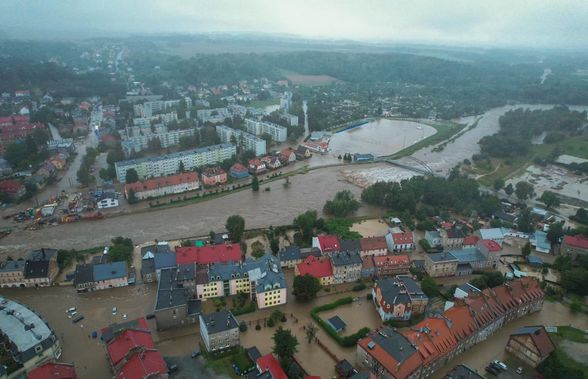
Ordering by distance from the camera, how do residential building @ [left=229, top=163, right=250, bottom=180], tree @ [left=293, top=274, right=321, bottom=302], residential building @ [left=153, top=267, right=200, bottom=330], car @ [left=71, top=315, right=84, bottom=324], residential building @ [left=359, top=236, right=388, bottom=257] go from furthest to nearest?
1. residential building @ [left=229, top=163, right=250, bottom=180]
2. residential building @ [left=359, top=236, right=388, bottom=257]
3. tree @ [left=293, top=274, right=321, bottom=302]
4. car @ [left=71, top=315, right=84, bottom=324]
5. residential building @ [left=153, top=267, right=200, bottom=330]

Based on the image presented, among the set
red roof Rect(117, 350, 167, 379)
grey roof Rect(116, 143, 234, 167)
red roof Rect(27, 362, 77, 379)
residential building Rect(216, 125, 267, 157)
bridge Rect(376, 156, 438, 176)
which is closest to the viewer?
red roof Rect(27, 362, 77, 379)

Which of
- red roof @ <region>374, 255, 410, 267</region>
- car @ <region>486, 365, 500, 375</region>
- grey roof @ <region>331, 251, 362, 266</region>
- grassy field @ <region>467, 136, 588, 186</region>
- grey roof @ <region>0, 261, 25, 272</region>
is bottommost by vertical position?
grassy field @ <region>467, 136, 588, 186</region>

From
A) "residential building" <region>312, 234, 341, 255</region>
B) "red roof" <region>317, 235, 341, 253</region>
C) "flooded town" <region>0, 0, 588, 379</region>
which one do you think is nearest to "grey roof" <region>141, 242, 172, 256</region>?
"flooded town" <region>0, 0, 588, 379</region>

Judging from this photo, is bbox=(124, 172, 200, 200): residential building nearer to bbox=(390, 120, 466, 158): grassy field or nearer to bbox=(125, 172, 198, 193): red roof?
bbox=(125, 172, 198, 193): red roof

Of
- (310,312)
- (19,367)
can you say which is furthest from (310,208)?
(19,367)

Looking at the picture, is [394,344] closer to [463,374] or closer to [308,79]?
[463,374]

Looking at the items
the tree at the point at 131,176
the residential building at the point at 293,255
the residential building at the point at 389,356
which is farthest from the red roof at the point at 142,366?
the tree at the point at 131,176

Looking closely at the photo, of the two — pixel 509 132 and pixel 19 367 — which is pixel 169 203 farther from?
pixel 509 132
